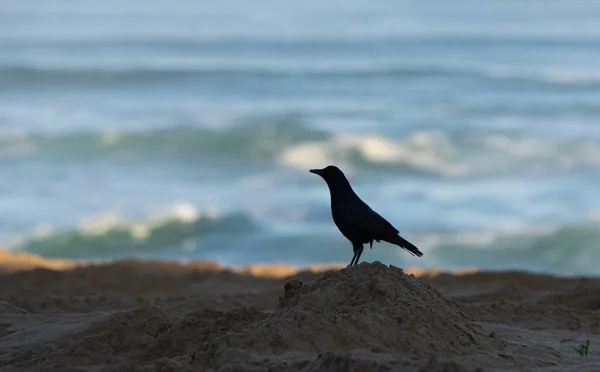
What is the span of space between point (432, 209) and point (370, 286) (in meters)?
13.3

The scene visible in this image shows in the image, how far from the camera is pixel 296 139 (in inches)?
1012

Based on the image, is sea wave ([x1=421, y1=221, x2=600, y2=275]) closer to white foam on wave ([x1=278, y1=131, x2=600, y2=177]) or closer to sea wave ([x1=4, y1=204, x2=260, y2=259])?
sea wave ([x1=4, y1=204, x2=260, y2=259])

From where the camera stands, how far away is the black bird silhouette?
6.65 metres

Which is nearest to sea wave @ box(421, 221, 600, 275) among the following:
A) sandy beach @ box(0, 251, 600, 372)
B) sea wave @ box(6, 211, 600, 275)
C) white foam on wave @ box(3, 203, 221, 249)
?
sea wave @ box(6, 211, 600, 275)

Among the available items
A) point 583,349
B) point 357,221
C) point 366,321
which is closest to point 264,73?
point 357,221

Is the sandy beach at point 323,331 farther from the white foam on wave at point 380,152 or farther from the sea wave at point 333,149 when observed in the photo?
the white foam on wave at point 380,152

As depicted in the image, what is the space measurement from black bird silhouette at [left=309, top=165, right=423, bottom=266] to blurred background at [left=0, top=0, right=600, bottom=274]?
7.83m

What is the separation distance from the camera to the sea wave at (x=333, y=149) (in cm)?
2267

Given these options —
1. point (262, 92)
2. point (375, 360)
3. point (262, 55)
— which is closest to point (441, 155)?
point (262, 92)

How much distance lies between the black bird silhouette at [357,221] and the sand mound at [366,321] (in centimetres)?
79

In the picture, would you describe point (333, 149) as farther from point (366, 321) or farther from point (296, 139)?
point (366, 321)

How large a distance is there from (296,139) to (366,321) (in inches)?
810

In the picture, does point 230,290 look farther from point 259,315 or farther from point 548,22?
point 548,22

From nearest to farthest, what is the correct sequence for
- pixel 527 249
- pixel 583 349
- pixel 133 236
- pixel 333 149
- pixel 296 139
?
pixel 583 349 → pixel 527 249 → pixel 133 236 → pixel 333 149 → pixel 296 139
